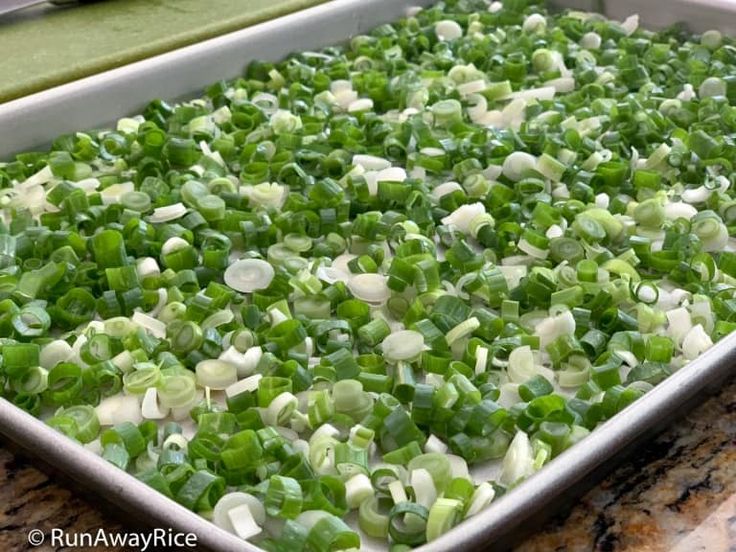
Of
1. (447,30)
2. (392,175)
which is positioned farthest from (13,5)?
(392,175)

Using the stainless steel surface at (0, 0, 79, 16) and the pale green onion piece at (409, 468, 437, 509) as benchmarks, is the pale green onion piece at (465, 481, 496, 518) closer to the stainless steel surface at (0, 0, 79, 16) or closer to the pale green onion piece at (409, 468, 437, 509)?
the pale green onion piece at (409, 468, 437, 509)

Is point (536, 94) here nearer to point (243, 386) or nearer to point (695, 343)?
point (695, 343)

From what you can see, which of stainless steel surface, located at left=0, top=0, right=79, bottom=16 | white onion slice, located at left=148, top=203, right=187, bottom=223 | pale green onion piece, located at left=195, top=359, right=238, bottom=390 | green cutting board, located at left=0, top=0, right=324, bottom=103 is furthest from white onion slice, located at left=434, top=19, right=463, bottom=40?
pale green onion piece, located at left=195, top=359, right=238, bottom=390

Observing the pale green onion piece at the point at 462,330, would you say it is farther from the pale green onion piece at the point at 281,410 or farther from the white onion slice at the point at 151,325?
the white onion slice at the point at 151,325

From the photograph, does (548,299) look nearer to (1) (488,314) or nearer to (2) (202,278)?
(1) (488,314)

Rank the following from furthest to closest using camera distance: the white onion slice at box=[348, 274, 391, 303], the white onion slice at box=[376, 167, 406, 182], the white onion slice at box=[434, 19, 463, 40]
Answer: the white onion slice at box=[434, 19, 463, 40], the white onion slice at box=[376, 167, 406, 182], the white onion slice at box=[348, 274, 391, 303]

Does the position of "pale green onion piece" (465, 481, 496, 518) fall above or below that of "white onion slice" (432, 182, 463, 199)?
above

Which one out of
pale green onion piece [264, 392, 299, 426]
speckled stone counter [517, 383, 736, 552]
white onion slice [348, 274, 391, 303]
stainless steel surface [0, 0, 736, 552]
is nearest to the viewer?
stainless steel surface [0, 0, 736, 552]
